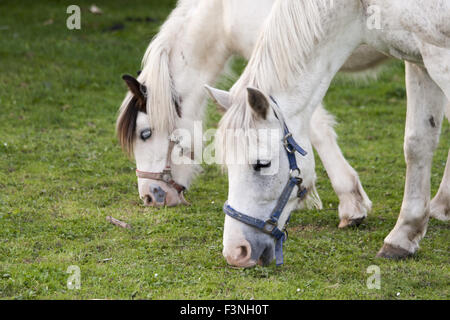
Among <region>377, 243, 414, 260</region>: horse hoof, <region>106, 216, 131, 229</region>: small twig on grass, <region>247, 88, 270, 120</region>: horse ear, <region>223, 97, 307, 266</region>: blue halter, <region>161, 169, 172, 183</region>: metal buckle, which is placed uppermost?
<region>247, 88, 270, 120</region>: horse ear

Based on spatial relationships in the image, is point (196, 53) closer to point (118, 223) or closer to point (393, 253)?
point (118, 223)

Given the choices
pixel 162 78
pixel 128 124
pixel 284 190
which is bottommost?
pixel 284 190

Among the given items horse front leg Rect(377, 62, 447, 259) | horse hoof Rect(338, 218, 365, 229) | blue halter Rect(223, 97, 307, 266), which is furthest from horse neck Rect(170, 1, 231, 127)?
blue halter Rect(223, 97, 307, 266)

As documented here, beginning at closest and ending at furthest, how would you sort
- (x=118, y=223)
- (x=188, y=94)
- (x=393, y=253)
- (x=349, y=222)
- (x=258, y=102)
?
(x=258, y=102), (x=393, y=253), (x=118, y=223), (x=349, y=222), (x=188, y=94)

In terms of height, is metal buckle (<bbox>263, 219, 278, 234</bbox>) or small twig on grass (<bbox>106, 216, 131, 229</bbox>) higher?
metal buckle (<bbox>263, 219, 278, 234</bbox>)

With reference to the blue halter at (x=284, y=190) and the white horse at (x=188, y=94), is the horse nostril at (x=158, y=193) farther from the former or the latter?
the blue halter at (x=284, y=190)

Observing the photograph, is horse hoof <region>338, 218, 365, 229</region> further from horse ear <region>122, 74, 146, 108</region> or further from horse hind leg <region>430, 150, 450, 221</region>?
horse ear <region>122, 74, 146, 108</region>

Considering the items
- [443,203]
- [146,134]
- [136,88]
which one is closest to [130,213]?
[146,134]

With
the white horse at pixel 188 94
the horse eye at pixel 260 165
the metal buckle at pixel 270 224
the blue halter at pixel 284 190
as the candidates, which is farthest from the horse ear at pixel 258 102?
the white horse at pixel 188 94

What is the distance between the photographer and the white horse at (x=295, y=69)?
379 centimetres

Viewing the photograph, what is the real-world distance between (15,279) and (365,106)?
7249 mm

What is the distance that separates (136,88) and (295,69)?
2.10 metres

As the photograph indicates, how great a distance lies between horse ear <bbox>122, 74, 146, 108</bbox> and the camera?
5582mm

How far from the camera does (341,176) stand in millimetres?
5602
